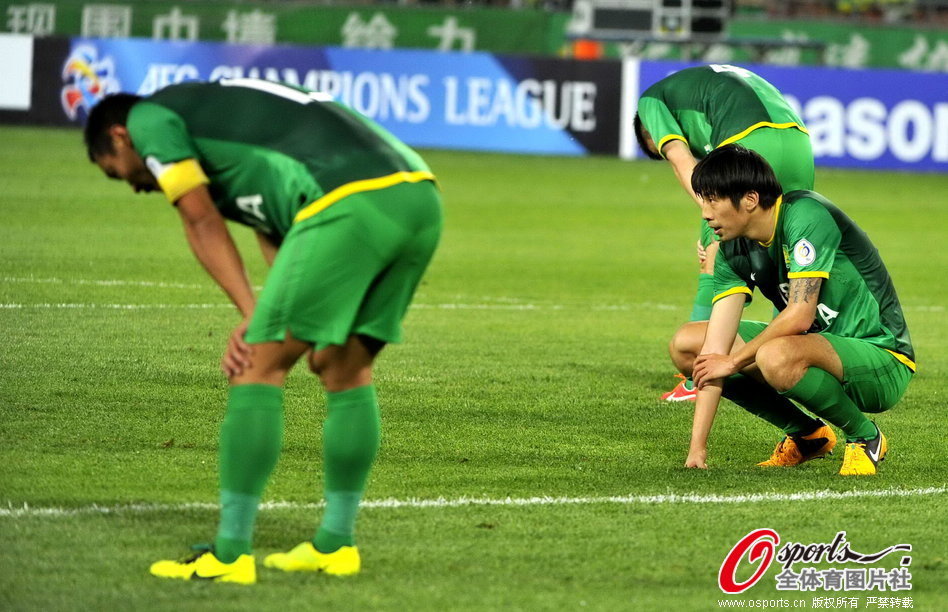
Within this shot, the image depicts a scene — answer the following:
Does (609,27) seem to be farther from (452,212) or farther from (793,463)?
(793,463)

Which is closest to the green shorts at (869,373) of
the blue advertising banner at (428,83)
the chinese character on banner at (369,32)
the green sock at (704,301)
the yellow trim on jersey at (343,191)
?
the green sock at (704,301)

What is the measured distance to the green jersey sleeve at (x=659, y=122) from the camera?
6.86 metres

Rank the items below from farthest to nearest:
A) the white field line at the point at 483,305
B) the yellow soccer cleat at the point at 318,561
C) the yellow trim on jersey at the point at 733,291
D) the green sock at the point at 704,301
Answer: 1. the white field line at the point at 483,305
2. the green sock at the point at 704,301
3. the yellow trim on jersey at the point at 733,291
4. the yellow soccer cleat at the point at 318,561

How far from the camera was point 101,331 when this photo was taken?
870 cm

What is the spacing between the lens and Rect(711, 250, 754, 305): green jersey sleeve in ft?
20.1

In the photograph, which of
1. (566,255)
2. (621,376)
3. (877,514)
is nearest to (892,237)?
(566,255)

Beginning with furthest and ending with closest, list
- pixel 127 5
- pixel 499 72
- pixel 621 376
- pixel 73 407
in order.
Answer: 1. pixel 127 5
2. pixel 499 72
3. pixel 621 376
4. pixel 73 407

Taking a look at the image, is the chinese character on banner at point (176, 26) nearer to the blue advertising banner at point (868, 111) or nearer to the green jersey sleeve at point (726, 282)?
the blue advertising banner at point (868, 111)

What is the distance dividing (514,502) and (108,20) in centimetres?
2446

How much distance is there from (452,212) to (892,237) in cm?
451

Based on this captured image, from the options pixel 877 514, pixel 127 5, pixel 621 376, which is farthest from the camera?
pixel 127 5

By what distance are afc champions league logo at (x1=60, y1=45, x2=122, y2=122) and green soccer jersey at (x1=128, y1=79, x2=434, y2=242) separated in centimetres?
1965

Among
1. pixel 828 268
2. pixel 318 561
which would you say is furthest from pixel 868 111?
pixel 318 561

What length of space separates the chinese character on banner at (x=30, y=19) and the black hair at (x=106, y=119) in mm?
25029
